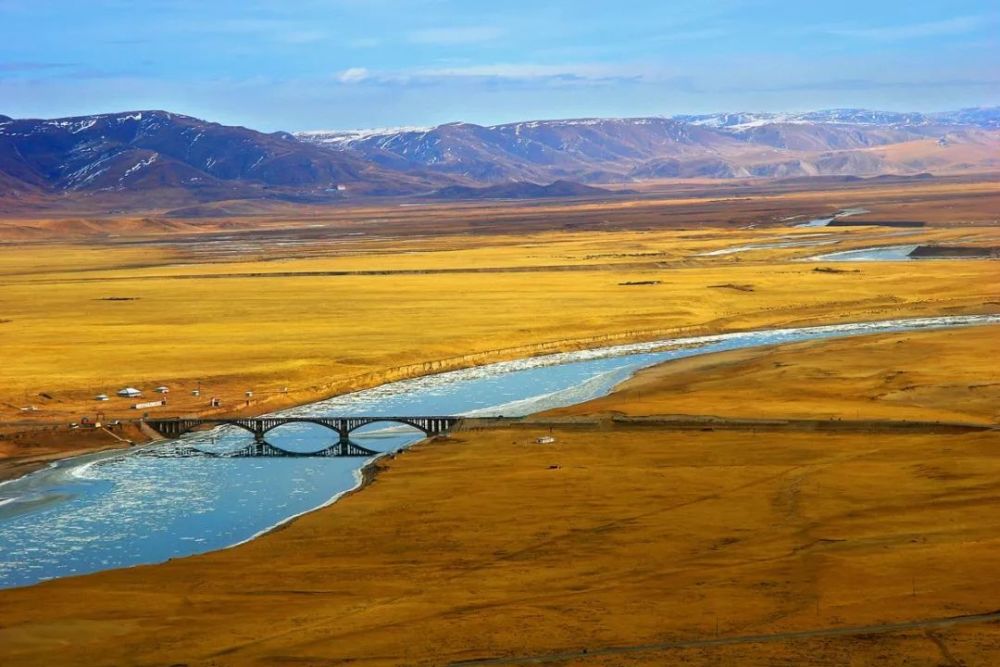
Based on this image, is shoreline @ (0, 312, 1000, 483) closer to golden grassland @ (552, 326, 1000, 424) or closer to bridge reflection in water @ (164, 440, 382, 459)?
bridge reflection in water @ (164, 440, 382, 459)

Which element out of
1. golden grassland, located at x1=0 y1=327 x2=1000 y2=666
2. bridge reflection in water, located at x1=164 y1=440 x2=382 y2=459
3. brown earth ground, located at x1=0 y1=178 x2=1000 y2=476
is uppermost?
brown earth ground, located at x1=0 y1=178 x2=1000 y2=476

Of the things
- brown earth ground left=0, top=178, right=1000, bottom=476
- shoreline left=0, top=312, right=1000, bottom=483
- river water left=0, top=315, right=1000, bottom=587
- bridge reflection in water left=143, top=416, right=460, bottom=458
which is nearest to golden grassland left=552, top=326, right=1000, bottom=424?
river water left=0, top=315, right=1000, bottom=587

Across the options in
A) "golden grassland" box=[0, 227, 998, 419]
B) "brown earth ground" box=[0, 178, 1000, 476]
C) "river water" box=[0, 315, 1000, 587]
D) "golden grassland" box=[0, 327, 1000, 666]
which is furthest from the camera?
"golden grassland" box=[0, 227, 998, 419]

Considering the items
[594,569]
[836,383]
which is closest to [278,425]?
[836,383]

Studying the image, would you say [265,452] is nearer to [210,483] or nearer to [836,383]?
[210,483]

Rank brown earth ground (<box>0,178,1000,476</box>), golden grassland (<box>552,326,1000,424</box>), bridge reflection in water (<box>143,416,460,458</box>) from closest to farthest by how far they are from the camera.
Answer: bridge reflection in water (<box>143,416,460,458</box>)
golden grassland (<box>552,326,1000,424</box>)
brown earth ground (<box>0,178,1000,476</box>)

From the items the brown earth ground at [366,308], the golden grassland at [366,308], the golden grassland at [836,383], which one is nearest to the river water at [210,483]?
the brown earth ground at [366,308]

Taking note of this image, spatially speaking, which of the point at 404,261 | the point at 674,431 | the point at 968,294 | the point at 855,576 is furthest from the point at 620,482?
the point at 404,261
